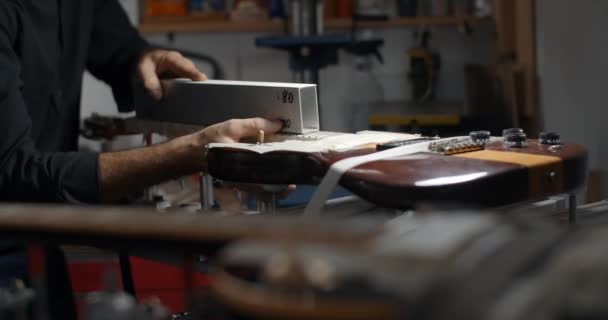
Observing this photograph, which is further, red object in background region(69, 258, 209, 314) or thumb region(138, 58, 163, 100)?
red object in background region(69, 258, 209, 314)

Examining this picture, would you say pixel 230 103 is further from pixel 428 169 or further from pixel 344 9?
pixel 344 9

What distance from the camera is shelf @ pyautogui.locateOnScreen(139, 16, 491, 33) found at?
3836mm

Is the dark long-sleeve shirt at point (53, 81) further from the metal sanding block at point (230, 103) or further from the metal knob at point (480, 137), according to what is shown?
the metal knob at point (480, 137)

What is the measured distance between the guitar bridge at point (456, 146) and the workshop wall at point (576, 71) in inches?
56.0

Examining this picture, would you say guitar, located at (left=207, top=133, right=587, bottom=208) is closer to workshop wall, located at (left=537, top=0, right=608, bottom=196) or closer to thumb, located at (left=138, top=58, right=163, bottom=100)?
thumb, located at (left=138, top=58, right=163, bottom=100)

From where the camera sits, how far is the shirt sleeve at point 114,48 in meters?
1.90

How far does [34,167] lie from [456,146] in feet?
2.27

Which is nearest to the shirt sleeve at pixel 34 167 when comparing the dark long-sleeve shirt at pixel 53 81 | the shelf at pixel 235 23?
the dark long-sleeve shirt at pixel 53 81

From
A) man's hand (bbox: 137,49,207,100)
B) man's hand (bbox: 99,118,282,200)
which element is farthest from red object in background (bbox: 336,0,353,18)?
man's hand (bbox: 99,118,282,200)

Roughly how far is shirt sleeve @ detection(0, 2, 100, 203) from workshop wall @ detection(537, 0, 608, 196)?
154cm

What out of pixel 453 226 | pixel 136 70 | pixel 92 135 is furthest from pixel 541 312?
pixel 92 135

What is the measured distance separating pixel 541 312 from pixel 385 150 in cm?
70

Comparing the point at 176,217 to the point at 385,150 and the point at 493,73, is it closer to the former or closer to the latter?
the point at 385,150

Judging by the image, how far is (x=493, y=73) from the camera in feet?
11.5
